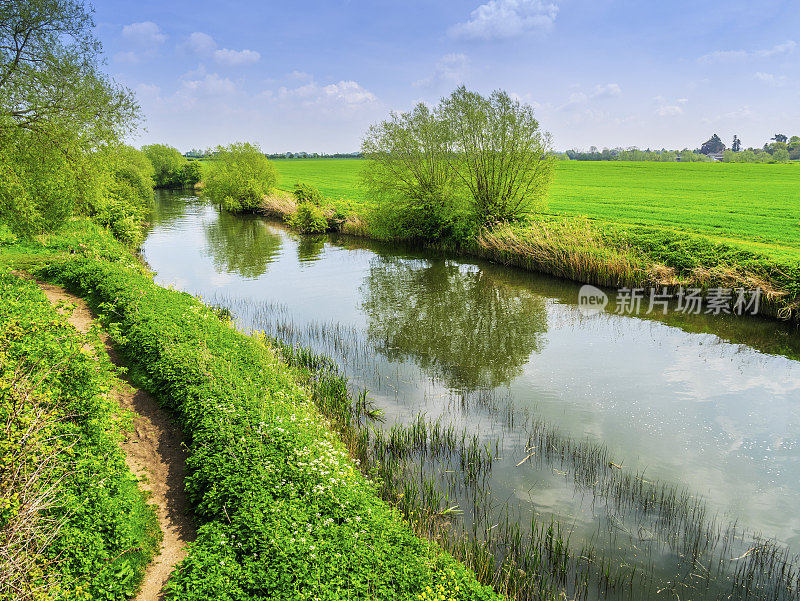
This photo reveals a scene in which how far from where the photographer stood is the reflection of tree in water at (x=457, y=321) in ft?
51.8

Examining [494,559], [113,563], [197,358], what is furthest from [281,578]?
[197,358]

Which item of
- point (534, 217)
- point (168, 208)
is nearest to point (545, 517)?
point (534, 217)

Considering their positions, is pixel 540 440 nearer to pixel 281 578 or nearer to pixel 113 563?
pixel 281 578

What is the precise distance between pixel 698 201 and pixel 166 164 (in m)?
104

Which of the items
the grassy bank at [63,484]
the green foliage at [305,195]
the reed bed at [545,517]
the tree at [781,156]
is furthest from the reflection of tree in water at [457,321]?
the tree at [781,156]

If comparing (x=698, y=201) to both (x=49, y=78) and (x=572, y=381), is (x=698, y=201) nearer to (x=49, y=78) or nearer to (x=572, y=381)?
(x=572, y=381)

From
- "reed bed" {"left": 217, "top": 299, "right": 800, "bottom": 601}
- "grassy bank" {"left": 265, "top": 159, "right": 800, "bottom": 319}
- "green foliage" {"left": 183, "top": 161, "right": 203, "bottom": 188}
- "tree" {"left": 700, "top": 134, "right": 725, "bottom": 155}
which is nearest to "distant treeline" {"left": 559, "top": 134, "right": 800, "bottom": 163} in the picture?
"tree" {"left": 700, "top": 134, "right": 725, "bottom": 155}

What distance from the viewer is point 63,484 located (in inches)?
263

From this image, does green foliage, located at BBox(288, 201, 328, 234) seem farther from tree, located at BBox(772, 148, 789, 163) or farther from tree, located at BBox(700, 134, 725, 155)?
tree, located at BBox(700, 134, 725, 155)

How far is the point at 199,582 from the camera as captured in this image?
573cm

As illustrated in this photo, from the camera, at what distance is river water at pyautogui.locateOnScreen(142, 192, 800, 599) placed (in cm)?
915

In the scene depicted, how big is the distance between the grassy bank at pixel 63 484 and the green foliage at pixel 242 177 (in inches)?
2114

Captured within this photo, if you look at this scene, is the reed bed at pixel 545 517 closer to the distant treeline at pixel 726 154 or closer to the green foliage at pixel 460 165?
the green foliage at pixel 460 165

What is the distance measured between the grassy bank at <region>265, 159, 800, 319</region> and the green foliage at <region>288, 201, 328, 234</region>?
2.17 m
